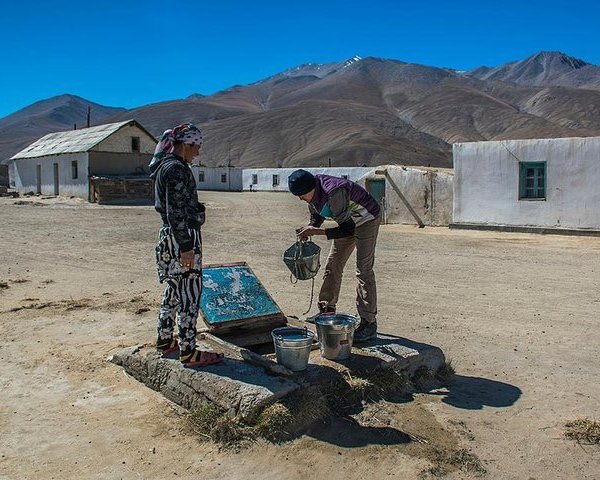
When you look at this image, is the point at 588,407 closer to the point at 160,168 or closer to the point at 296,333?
the point at 296,333

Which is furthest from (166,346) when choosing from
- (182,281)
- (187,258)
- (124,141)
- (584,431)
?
(124,141)

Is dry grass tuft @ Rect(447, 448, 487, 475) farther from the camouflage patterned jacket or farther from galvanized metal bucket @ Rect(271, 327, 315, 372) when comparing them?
the camouflage patterned jacket

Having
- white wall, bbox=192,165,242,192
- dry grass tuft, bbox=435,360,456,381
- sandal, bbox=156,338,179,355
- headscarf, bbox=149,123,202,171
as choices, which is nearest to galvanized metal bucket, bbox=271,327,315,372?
sandal, bbox=156,338,179,355

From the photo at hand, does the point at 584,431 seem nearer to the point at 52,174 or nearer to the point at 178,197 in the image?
the point at 178,197

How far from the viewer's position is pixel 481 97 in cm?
11962

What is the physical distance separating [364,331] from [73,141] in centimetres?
3152

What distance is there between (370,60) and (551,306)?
185704 millimetres

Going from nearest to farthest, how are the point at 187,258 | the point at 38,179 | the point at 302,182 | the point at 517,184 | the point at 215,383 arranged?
the point at 215,383 < the point at 187,258 < the point at 302,182 < the point at 517,184 < the point at 38,179

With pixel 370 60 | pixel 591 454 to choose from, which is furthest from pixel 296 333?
pixel 370 60

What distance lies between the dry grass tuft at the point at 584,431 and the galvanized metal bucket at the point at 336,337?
1.60 metres

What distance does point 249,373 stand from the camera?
4227 millimetres

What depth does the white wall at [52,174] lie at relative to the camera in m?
29.9

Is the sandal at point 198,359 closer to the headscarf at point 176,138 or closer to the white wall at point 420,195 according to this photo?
the headscarf at point 176,138

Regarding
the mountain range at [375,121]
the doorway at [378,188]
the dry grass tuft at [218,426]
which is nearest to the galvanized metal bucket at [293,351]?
the dry grass tuft at [218,426]
